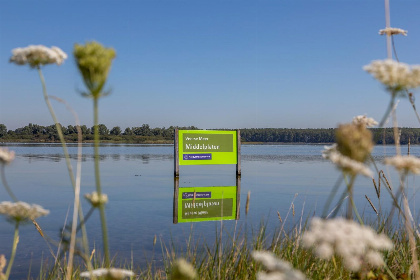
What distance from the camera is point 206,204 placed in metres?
12.6

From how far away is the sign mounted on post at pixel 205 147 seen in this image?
18141 mm

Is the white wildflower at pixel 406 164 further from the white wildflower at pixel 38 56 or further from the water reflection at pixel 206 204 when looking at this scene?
the water reflection at pixel 206 204

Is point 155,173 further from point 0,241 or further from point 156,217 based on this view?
point 0,241

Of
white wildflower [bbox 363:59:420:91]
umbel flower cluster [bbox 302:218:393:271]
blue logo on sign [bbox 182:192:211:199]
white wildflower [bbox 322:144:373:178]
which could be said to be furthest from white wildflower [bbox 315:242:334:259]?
blue logo on sign [bbox 182:192:211:199]

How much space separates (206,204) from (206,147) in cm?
603

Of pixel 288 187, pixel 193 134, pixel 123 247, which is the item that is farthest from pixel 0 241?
pixel 193 134

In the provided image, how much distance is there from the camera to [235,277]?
11.5ft

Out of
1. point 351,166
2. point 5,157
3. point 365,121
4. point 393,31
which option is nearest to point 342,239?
point 351,166

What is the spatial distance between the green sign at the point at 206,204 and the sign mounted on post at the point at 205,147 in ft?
9.54

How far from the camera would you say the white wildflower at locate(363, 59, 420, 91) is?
5.23ft

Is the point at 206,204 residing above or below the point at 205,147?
below

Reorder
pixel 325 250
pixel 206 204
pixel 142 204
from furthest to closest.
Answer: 1. pixel 206 204
2. pixel 142 204
3. pixel 325 250

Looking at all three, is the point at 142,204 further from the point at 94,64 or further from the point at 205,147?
the point at 94,64

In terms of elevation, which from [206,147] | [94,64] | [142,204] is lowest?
[142,204]
